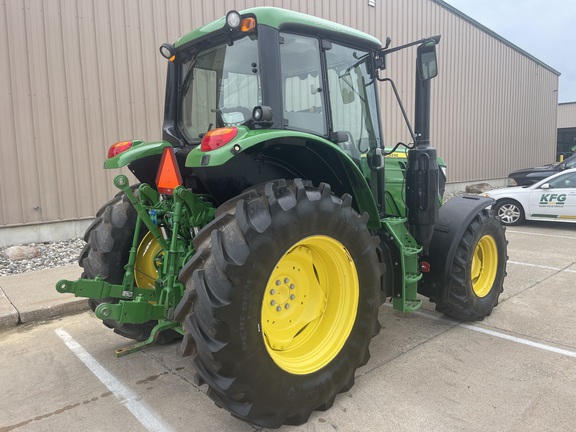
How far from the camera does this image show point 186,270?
2.40m

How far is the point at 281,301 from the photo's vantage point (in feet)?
9.30

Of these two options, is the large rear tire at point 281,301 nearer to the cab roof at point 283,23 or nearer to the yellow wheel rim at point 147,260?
the cab roof at point 283,23

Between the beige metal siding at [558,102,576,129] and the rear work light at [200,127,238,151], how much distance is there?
4312cm

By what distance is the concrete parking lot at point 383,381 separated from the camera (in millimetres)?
2713

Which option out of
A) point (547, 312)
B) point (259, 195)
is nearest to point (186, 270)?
point (259, 195)

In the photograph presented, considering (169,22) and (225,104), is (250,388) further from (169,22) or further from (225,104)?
(169,22)

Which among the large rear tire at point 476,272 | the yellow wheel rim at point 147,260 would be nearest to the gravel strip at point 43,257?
the yellow wheel rim at point 147,260

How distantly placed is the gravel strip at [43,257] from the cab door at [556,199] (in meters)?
9.67

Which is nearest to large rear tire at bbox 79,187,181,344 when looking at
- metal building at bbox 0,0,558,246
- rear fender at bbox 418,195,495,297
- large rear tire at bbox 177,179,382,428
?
large rear tire at bbox 177,179,382,428

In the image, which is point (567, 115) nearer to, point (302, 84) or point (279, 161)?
point (302, 84)

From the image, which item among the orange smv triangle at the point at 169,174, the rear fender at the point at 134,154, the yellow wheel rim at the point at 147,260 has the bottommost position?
the yellow wheel rim at the point at 147,260

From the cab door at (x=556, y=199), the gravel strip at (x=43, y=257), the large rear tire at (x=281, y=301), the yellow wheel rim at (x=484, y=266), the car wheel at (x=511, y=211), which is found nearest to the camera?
the large rear tire at (x=281, y=301)

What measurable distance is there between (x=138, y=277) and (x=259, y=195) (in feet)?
5.40

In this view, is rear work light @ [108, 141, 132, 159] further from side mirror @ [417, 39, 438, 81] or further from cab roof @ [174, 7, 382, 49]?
side mirror @ [417, 39, 438, 81]
